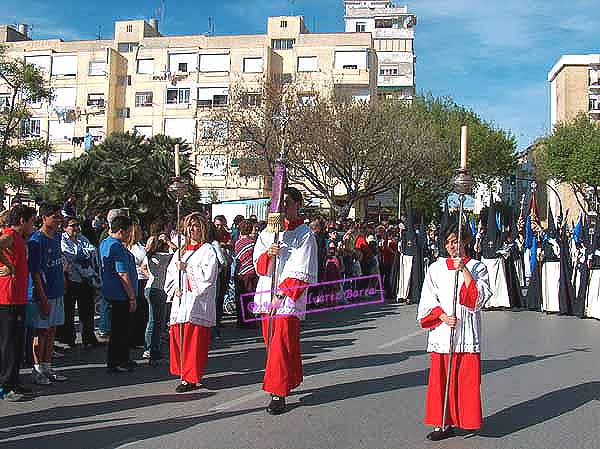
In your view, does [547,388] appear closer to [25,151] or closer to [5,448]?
[5,448]

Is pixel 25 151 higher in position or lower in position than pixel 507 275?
higher

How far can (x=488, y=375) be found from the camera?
925cm

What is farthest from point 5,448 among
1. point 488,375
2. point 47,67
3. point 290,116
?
point 47,67

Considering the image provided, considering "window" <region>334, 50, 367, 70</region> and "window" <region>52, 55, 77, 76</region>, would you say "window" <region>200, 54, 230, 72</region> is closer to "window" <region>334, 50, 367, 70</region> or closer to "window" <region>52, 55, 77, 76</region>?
"window" <region>334, 50, 367, 70</region>

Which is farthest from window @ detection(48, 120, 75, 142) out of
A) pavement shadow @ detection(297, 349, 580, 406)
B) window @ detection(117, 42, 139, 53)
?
pavement shadow @ detection(297, 349, 580, 406)

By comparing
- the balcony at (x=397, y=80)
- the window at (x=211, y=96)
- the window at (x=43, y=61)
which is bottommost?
the window at (x=211, y=96)

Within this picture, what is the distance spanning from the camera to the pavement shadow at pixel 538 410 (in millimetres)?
6871

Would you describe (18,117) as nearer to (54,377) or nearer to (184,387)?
(54,377)

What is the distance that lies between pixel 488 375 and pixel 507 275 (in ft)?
26.3

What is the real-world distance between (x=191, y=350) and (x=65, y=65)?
61.1m

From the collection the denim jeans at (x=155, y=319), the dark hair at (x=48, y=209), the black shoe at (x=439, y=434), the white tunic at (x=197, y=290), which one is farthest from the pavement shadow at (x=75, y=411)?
the black shoe at (x=439, y=434)

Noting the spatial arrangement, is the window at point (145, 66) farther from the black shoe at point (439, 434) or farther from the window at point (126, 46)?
the black shoe at point (439, 434)

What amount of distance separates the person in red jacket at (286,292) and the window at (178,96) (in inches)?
2185

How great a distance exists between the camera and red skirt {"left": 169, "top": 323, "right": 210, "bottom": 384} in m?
8.19
